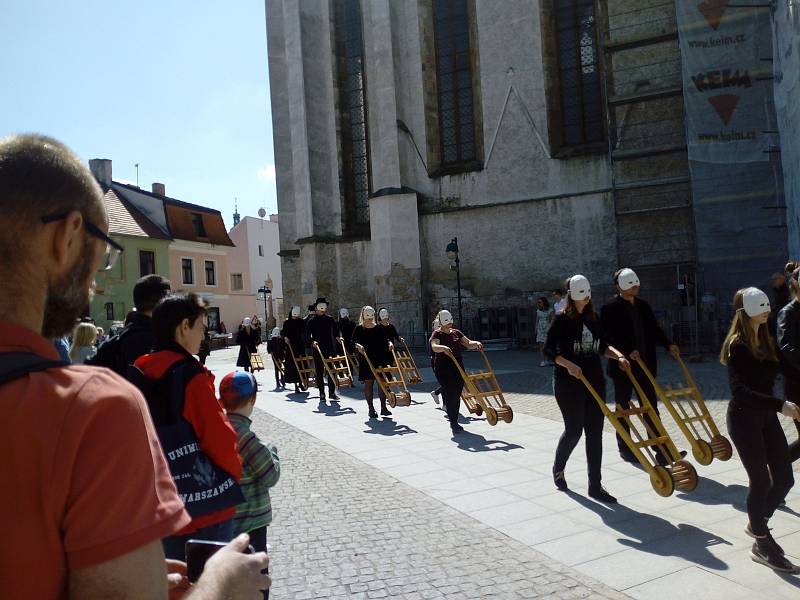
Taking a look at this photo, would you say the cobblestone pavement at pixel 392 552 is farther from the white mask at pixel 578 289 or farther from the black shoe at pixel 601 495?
the white mask at pixel 578 289

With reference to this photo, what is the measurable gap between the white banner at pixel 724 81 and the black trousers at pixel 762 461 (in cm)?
1545

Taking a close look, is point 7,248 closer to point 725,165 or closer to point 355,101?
point 725,165

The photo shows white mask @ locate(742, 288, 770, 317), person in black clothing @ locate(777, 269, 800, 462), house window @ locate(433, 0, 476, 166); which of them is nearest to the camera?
white mask @ locate(742, 288, 770, 317)

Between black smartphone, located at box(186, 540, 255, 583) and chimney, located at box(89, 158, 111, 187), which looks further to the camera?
chimney, located at box(89, 158, 111, 187)

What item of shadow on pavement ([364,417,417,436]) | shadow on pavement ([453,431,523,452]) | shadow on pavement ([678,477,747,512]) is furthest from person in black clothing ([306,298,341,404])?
shadow on pavement ([678,477,747,512])

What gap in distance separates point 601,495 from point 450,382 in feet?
12.4

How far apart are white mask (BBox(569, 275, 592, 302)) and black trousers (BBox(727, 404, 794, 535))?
6.21 ft

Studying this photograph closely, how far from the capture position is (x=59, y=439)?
39.6 inches

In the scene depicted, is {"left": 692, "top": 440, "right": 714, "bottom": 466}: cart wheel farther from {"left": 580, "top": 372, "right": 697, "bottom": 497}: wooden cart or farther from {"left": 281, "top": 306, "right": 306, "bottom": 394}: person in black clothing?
{"left": 281, "top": 306, "right": 306, "bottom": 394}: person in black clothing

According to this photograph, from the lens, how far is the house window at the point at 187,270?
42.7 meters

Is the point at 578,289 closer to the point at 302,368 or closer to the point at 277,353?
the point at 302,368

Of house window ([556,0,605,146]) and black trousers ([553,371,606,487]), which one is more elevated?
house window ([556,0,605,146])

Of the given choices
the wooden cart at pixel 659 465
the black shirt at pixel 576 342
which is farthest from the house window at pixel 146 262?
the wooden cart at pixel 659 465

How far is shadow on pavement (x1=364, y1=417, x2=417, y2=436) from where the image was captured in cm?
956
